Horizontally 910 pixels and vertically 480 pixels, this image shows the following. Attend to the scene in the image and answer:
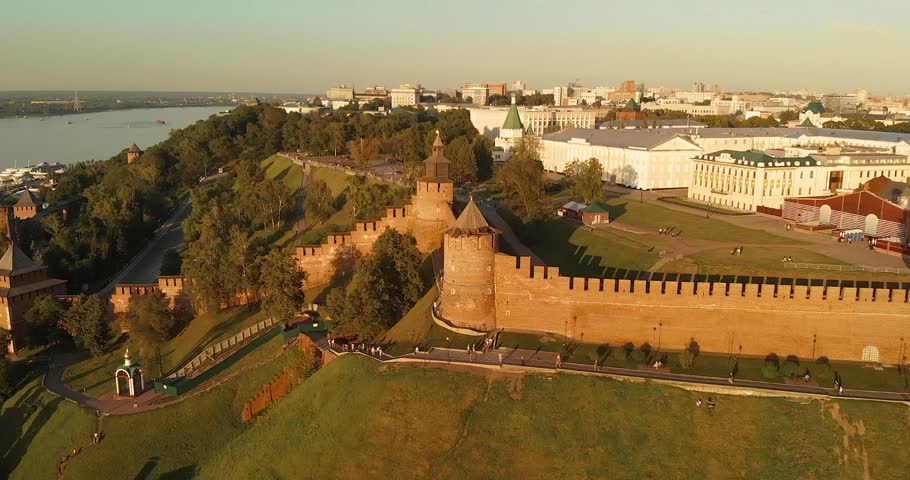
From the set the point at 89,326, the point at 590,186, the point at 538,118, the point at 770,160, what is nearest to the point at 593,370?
the point at 89,326

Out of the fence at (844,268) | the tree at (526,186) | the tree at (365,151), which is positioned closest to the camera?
the fence at (844,268)

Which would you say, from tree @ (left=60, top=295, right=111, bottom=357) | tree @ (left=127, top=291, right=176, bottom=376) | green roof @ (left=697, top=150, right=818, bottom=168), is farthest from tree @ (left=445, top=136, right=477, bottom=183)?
tree @ (left=60, top=295, right=111, bottom=357)

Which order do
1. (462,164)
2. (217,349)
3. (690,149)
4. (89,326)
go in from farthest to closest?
1. (690,149)
2. (462,164)
3. (89,326)
4. (217,349)

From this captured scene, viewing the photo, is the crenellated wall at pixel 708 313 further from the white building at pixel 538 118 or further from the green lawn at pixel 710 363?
the white building at pixel 538 118

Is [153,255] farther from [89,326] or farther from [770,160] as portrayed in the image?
[770,160]

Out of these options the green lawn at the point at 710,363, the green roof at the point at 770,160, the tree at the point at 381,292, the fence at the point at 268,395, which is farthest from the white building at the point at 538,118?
the green lawn at the point at 710,363

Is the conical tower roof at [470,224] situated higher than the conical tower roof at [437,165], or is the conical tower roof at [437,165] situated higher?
the conical tower roof at [437,165]
